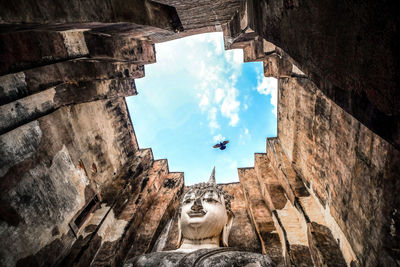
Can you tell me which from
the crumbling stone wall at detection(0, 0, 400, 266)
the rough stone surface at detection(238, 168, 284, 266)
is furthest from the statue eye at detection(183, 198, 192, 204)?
the rough stone surface at detection(238, 168, 284, 266)

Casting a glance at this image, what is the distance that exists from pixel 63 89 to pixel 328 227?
19.7ft

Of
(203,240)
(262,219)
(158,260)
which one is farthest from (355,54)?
(262,219)

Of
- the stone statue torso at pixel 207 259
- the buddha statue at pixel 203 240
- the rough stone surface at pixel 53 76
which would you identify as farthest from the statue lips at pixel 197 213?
the rough stone surface at pixel 53 76

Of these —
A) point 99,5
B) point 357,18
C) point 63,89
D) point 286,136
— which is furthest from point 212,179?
point 357,18

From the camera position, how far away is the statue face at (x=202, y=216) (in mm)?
3680

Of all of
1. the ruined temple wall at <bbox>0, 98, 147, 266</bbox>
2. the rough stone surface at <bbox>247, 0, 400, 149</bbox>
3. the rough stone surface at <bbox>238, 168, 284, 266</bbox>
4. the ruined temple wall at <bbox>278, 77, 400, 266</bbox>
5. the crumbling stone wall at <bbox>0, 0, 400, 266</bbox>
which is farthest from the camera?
the rough stone surface at <bbox>238, 168, 284, 266</bbox>

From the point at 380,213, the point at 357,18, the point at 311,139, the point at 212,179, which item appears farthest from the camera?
the point at 212,179

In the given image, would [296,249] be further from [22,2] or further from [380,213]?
[22,2]

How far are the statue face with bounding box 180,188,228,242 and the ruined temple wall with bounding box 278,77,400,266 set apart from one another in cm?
199

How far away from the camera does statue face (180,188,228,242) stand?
368 cm

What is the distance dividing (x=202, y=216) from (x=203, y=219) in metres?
0.07

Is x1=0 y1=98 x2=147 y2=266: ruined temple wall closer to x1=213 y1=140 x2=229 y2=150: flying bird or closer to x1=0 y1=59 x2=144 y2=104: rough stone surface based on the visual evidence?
x1=0 y1=59 x2=144 y2=104: rough stone surface

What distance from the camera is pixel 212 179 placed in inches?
227

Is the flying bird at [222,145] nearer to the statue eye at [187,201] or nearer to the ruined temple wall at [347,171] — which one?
the ruined temple wall at [347,171]
